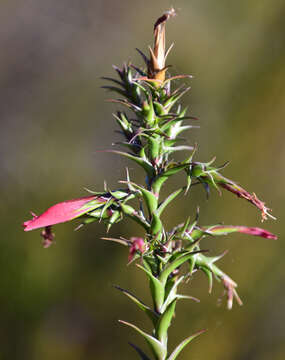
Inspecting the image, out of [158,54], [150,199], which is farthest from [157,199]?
[158,54]

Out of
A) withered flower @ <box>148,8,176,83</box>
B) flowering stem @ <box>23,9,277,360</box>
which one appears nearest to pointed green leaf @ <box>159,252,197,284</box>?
flowering stem @ <box>23,9,277,360</box>

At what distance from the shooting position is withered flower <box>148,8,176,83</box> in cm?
34

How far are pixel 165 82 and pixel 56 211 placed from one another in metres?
0.15

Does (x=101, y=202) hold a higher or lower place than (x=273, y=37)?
lower

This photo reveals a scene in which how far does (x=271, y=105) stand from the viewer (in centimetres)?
107

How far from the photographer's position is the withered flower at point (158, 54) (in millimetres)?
339

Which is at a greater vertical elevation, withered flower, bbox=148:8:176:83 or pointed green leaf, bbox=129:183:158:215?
withered flower, bbox=148:8:176:83

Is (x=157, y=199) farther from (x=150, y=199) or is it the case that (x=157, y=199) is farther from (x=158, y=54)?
(x=158, y=54)

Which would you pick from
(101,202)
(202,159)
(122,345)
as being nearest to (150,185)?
(101,202)

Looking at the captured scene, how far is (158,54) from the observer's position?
13.7 inches

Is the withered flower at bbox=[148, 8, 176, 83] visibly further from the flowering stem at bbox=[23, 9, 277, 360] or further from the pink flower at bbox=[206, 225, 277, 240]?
the pink flower at bbox=[206, 225, 277, 240]

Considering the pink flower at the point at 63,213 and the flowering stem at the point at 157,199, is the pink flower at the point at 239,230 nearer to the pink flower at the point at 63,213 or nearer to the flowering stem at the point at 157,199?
the flowering stem at the point at 157,199

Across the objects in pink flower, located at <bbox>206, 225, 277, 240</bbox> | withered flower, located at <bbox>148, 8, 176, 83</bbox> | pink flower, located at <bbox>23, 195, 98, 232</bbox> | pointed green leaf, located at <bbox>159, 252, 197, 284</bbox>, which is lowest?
pointed green leaf, located at <bbox>159, 252, 197, 284</bbox>

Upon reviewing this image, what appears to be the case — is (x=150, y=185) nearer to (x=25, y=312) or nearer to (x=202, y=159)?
(x=202, y=159)
